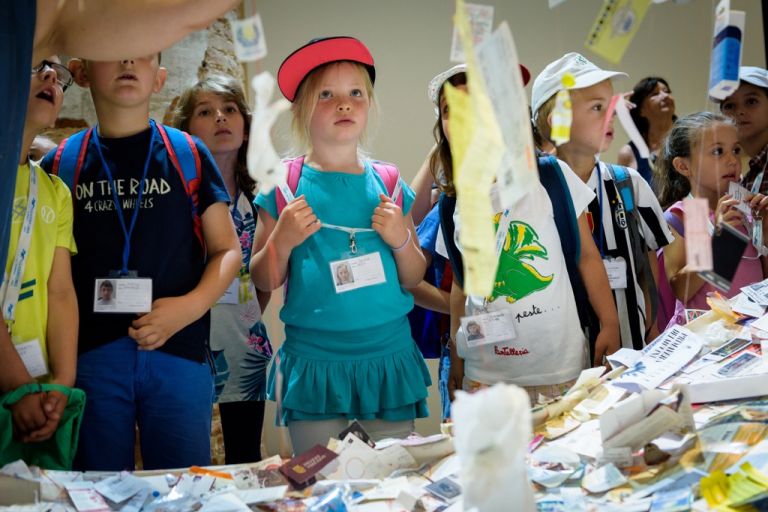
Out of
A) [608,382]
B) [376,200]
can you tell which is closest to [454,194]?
[376,200]

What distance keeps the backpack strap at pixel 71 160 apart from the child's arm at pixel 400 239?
0.75m

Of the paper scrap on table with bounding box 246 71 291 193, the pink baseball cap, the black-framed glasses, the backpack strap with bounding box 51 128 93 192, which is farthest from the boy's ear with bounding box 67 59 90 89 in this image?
the paper scrap on table with bounding box 246 71 291 193

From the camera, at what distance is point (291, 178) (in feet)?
7.47

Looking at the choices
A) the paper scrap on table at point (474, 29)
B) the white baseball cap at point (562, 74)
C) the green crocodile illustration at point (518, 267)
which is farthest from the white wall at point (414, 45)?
the paper scrap on table at point (474, 29)

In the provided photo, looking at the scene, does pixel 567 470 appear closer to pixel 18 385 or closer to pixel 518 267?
pixel 518 267

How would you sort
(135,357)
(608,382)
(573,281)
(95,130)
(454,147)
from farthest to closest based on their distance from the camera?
(573,281)
(95,130)
(135,357)
(608,382)
(454,147)

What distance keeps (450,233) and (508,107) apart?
1.20 metres

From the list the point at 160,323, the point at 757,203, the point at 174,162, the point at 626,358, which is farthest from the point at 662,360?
the point at 174,162

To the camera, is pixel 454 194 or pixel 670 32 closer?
pixel 454 194

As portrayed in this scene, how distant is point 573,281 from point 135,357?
3.87 ft

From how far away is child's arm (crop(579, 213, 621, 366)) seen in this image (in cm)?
238

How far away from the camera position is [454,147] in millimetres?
1207

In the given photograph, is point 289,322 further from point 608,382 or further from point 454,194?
point 608,382

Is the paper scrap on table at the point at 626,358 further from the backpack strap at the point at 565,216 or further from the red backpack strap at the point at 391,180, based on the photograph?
the red backpack strap at the point at 391,180
